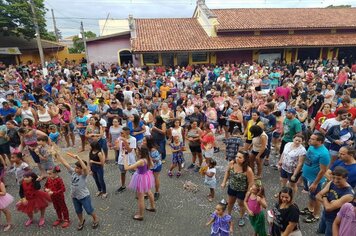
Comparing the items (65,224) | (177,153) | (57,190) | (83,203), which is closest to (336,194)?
(177,153)

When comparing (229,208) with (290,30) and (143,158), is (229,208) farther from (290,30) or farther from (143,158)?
→ (290,30)

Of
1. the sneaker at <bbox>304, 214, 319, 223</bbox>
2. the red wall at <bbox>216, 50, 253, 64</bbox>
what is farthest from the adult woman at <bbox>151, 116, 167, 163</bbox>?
the red wall at <bbox>216, 50, 253, 64</bbox>

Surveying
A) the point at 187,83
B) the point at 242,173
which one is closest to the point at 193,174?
the point at 242,173

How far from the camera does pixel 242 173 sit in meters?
4.33

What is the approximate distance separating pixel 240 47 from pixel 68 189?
1846 cm

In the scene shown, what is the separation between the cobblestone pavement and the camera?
479 cm

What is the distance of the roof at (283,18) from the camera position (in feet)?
75.0

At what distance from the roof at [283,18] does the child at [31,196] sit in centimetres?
2040

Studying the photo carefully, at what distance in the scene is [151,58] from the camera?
22.1 metres

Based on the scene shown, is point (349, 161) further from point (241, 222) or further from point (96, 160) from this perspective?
point (96, 160)

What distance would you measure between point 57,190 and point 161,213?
6.57 feet

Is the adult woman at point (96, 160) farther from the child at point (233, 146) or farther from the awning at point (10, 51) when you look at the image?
the awning at point (10, 51)

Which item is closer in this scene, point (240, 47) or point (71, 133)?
point (71, 133)

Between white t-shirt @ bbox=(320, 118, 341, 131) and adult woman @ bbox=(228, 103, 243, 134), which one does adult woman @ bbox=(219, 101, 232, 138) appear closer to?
adult woman @ bbox=(228, 103, 243, 134)
